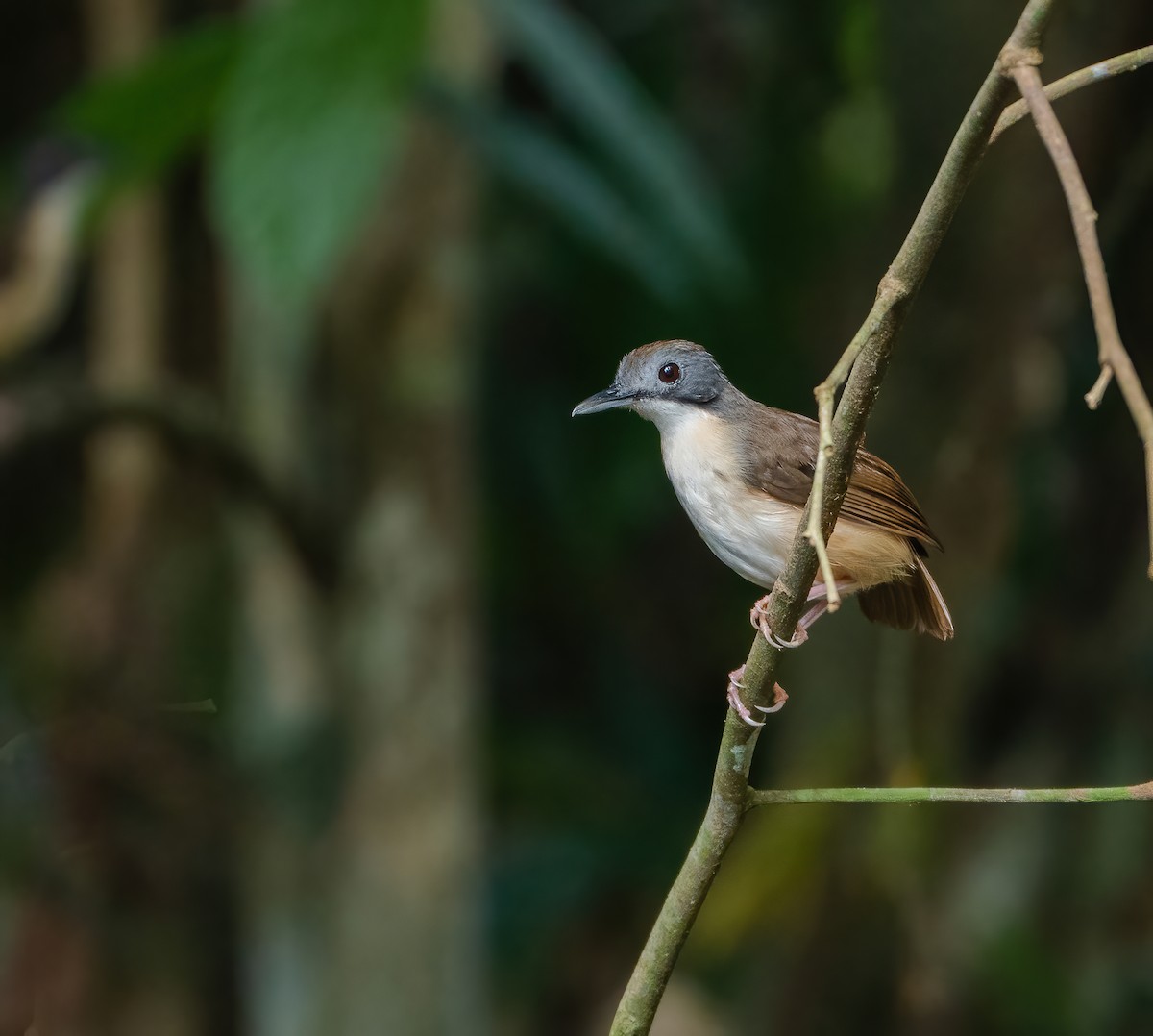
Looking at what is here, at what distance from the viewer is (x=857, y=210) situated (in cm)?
562

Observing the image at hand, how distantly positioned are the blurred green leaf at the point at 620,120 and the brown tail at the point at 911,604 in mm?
1901

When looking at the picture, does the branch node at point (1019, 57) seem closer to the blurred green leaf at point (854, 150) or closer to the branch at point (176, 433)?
the branch at point (176, 433)

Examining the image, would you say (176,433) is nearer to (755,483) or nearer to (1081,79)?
(755,483)

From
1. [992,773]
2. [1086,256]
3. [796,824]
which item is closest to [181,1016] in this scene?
[796,824]

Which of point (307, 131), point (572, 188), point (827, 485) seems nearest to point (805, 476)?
point (827, 485)

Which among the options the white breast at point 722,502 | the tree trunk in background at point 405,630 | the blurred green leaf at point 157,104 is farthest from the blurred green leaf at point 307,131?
the white breast at point 722,502

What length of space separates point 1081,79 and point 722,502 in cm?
114

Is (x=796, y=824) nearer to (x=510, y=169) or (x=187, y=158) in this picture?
(x=510, y=169)

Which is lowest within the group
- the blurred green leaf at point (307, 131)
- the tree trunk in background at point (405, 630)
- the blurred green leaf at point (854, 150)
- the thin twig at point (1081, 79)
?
the tree trunk in background at point (405, 630)

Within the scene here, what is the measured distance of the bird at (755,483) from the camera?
91.2 inches

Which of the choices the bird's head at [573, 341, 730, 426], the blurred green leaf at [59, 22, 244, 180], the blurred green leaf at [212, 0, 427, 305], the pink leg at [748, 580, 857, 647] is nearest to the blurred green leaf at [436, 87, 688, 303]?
the blurred green leaf at [59, 22, 244, 180]

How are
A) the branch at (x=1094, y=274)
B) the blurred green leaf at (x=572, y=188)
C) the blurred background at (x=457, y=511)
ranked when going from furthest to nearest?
the blurred green leaf at (x=572, y=188) → the blurred background at (x=457, y=511) → the branch at (x=1094, y=274)

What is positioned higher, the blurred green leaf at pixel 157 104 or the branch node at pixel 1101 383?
the blurred green leaf at pixel 157 104

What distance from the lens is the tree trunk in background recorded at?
14.0 ft
